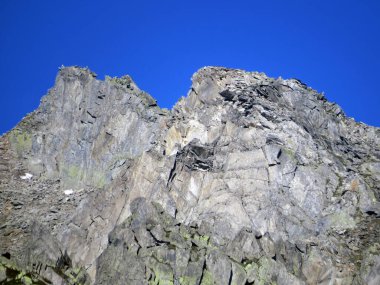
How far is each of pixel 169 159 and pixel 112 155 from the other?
2957cm

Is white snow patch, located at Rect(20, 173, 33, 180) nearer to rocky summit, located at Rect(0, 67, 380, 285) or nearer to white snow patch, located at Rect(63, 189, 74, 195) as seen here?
rocky summit, located at Rect(0, 67, 380, 285)

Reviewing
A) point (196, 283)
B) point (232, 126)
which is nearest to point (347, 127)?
point (232, 126)

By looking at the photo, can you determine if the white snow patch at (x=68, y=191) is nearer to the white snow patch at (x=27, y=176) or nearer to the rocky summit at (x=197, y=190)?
the rocky summit at (x=197, y=190)

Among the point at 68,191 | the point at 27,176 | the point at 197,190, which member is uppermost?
the point at 27,176

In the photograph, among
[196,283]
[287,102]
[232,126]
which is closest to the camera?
[196,283]

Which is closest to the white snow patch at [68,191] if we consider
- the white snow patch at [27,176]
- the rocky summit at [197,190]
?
the rocky summit at [197,190]

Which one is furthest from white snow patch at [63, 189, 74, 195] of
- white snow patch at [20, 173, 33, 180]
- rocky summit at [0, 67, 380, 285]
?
white snow patch at [20, 173, 33, 180]

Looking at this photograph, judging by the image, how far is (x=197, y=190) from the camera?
313ft

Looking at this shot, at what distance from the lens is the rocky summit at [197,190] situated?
79.8 meters

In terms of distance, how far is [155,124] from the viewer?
126m

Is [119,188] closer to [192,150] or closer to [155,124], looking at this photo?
[192,150]

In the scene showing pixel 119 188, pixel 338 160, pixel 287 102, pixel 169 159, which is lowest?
pixel 119 188

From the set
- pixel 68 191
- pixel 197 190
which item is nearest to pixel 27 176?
→ pixel 68 191

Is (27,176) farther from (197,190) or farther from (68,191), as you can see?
(197,190)
